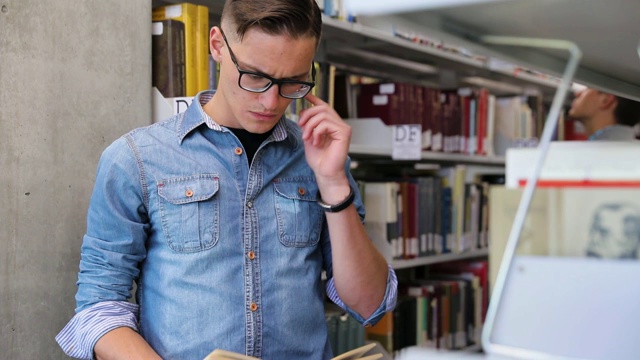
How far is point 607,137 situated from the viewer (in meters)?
0.76

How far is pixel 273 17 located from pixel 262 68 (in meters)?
0.10

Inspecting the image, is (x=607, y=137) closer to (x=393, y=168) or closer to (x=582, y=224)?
(x=582, y=224)

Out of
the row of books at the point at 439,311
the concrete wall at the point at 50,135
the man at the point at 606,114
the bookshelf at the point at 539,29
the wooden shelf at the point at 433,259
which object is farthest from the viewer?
the row of books at the point at 439,311

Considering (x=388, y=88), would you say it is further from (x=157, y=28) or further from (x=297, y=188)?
(x=297, y=188)

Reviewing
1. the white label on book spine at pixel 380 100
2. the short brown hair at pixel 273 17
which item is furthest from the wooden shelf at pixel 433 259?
the short brown hair at pixel 273 17

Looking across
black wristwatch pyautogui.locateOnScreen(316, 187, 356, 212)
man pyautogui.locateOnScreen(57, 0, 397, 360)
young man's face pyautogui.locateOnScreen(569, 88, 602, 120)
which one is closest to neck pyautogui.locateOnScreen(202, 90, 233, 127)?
man pyautogui.locateOnScreen(57, 0, 397, 360)

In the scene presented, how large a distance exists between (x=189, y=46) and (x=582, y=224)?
144 cm

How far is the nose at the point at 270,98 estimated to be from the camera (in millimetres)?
1387

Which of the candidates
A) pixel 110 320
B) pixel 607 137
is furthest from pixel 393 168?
pixel 607 137

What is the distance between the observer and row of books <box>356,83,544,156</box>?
10.5ft

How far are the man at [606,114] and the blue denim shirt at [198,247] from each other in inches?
28.0

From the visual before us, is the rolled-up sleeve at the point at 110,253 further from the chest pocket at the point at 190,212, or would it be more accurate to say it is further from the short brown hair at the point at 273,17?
the short brown hair at the point at 273,17

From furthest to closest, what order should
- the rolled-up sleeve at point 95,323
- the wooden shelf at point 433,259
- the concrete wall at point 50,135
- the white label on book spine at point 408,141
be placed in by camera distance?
the wooden shelf at point 433,259, the white label on book spine at point 408,141, the concrete wall at point 50,135, the rolled-up sleeve at point 95,323

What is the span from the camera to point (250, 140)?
1543 mm
